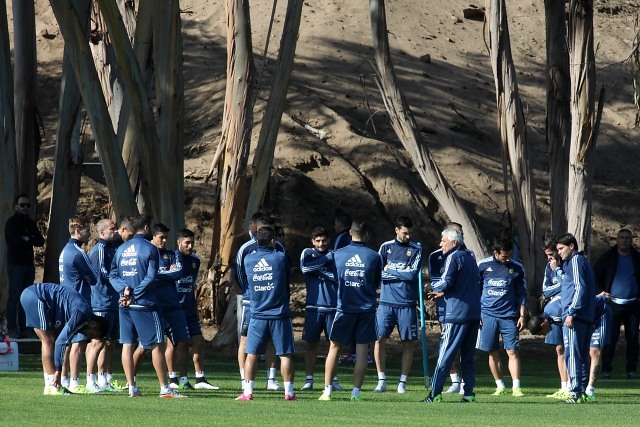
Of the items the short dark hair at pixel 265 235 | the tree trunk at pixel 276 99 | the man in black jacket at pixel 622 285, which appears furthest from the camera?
the tree trunk at pixel 276 99

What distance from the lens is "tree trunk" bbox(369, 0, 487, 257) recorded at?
24938 mm

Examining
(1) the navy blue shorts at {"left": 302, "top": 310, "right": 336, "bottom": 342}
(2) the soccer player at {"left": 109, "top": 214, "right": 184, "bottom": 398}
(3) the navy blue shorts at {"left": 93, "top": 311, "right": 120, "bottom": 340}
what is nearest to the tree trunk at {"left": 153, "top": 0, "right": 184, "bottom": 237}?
(1) the navy blue shorts at {"left": 302, "top": 310, "right": 336, "bottom": 342}

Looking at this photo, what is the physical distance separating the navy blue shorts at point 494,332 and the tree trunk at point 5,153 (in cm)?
997

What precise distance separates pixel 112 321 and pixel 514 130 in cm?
1103

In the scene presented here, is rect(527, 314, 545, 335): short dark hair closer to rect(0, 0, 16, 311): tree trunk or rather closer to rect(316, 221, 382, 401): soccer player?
rect(316, 221, 382, 401): soccer player

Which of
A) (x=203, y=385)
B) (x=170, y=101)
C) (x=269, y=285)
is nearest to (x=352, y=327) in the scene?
(x=269, y=285)

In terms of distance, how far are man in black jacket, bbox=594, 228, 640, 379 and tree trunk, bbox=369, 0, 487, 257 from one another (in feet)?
16.7

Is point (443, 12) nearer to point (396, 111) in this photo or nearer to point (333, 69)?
point (333, 69)

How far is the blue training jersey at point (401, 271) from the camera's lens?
701 inches

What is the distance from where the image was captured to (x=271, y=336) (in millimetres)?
15539

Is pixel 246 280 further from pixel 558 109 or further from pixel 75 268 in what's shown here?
pixel 558 109

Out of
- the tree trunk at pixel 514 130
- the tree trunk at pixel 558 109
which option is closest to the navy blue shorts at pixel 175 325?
the tree trunk at pixel 558 109

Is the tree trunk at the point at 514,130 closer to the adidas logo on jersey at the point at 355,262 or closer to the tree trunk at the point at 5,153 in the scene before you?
the tree trunk at the point at 5,153

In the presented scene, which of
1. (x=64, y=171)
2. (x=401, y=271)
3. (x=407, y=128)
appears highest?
(x=407, y=128)
